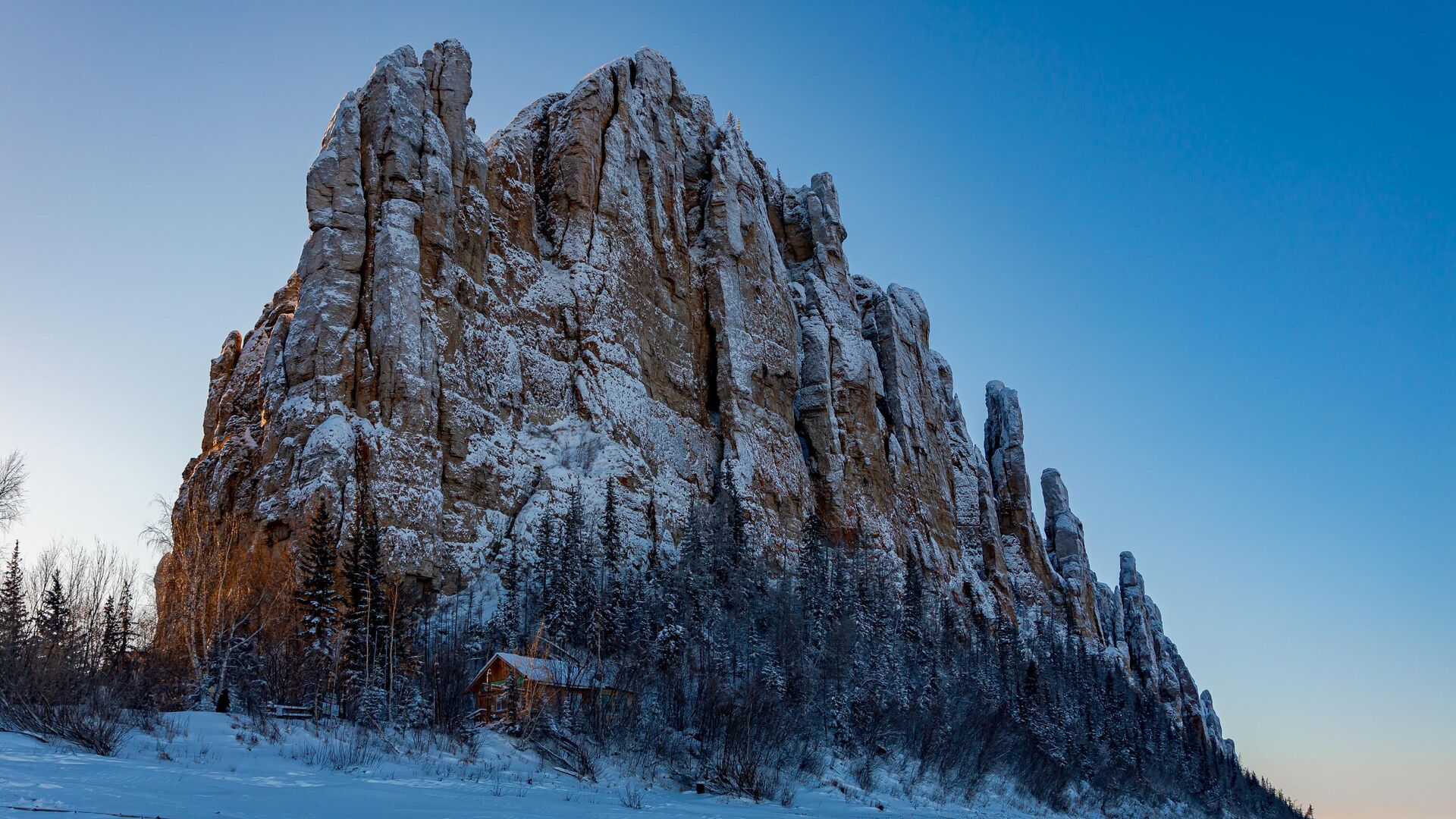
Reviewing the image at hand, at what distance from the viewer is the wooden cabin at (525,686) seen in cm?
3278

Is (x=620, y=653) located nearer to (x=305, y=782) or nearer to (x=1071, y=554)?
(x=305, y=782)

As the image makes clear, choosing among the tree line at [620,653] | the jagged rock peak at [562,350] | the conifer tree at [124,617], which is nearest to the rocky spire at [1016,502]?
the jagged rock peak at [562,350]

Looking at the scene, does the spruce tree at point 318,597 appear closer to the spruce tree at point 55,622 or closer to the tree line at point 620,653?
the tree line at point 620,653

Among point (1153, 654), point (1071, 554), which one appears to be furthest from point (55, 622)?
point (1153, 654)

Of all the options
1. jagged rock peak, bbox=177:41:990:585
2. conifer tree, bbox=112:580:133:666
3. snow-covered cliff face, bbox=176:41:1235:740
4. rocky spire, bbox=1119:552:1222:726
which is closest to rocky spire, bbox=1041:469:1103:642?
snow-covered cliff face, bbox=176:41:1235:740

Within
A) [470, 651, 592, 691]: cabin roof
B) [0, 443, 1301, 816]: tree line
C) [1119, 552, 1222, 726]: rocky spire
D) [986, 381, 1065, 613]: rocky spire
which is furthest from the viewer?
[1119, 552, 1222, 726]: rocky spire

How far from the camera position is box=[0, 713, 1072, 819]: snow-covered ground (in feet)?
43.2

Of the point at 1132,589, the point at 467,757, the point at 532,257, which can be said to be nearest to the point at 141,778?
the point at 467,757

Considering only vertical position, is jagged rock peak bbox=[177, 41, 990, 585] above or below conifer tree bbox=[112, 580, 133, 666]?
above

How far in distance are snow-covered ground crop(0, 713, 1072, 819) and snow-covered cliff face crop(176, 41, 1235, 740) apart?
91.7 ft

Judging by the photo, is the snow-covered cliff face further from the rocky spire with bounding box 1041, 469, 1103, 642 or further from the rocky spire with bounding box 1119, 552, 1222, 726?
the rocky spire with bounding box 1119, 552, 1222, 726

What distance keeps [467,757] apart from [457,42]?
59074 mm

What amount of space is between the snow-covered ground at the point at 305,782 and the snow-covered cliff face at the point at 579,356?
2796 centimetres

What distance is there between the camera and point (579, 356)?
6938cm
